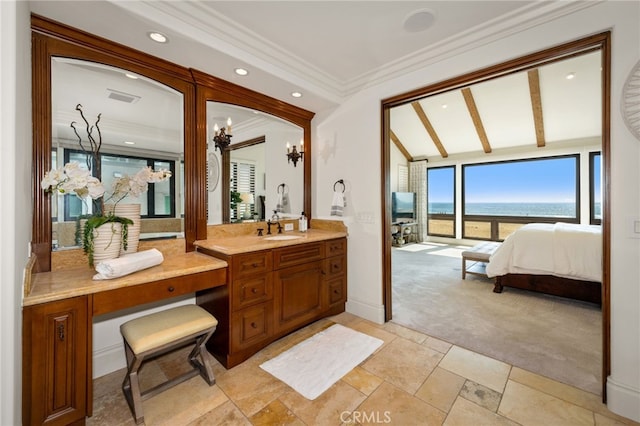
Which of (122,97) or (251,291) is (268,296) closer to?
(251,291)

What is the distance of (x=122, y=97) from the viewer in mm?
1988

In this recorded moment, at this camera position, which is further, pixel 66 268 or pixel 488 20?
pixel 488 20

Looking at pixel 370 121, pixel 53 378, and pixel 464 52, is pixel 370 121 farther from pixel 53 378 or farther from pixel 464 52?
pixel 53 378

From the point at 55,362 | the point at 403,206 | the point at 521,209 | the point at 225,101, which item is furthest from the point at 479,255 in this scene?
the point at 55,362

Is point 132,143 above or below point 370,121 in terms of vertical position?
below

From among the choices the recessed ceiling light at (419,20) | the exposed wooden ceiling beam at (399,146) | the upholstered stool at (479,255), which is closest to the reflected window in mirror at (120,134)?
the recessed ceiling light at (419,20)

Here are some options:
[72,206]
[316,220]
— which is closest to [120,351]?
[72,206]

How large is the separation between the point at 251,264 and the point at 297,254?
1.58 ft

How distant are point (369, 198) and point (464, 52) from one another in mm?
1500

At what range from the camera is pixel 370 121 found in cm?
276

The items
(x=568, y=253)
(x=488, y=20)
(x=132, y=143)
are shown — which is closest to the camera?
(x=488, y=20)

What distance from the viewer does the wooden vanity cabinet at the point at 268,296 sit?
6.41ft

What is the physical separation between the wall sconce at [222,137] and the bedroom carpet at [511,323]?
2.50 m

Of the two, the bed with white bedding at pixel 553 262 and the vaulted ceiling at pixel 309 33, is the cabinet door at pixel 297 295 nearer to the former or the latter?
the vaulted ceiling at pixel 309 33
